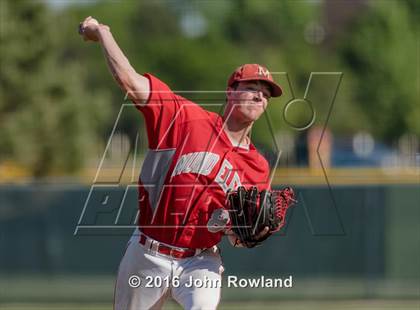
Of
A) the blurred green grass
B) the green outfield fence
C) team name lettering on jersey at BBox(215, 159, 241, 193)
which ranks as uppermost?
the green outfield fence

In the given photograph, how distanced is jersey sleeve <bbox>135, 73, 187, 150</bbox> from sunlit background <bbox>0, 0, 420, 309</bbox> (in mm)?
2521

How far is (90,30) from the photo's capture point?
195 inches

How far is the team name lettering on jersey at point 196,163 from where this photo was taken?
5.32 m

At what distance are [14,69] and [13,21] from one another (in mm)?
1842

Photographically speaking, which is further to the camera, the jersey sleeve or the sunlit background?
the sunlit background

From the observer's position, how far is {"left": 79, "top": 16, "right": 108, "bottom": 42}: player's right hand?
16.2 ft

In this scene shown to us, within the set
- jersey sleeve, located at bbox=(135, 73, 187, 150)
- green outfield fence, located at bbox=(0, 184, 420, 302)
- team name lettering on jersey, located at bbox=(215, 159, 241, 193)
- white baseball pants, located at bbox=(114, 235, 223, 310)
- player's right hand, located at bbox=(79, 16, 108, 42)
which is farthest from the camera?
green outfield fence, located at bbox=(0, 184, 420, 302)

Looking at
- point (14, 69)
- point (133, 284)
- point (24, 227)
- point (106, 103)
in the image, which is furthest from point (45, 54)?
point (133, 284)

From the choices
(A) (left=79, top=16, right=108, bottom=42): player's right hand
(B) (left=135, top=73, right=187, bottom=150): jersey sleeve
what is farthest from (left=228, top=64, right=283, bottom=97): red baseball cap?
(A) (left=79, top=16, right=108, bottom=42): player's right hand

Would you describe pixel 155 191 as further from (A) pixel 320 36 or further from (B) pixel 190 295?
(A) pixel 320 36

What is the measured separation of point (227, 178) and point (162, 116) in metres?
0.47

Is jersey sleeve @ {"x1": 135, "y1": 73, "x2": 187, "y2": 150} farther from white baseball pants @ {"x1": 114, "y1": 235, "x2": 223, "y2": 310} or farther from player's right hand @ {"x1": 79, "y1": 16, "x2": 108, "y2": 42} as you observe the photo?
white baseball pants @ {"x1": 114, "y1": 235, "x2": 223, "y2": 310}

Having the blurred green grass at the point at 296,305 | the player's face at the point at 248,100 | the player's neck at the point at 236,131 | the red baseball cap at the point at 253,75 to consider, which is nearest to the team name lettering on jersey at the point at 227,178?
the player's neck at the point at 236,131

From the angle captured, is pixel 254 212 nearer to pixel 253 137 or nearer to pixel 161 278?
pixel 161 278
